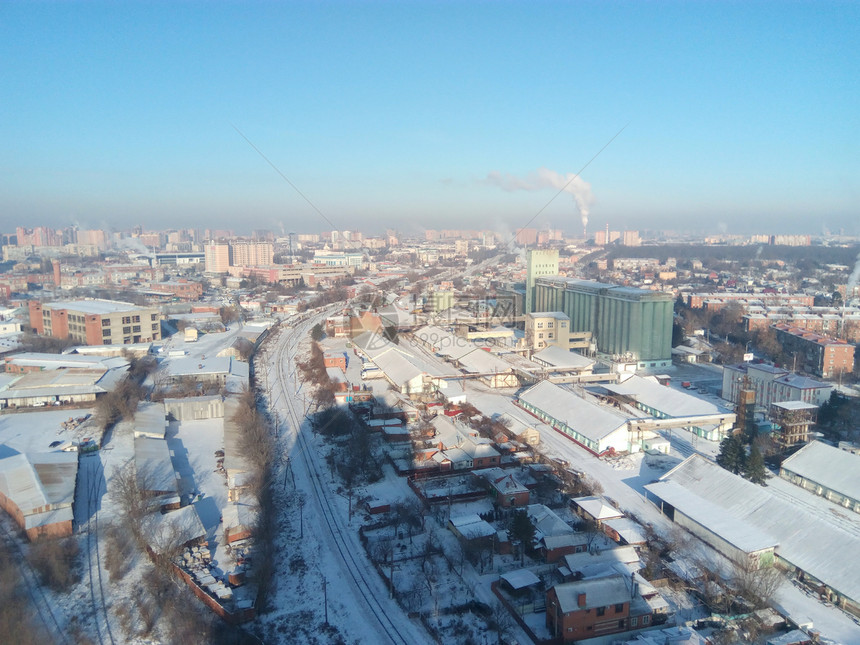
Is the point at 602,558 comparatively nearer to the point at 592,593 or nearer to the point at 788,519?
the point at 592,593

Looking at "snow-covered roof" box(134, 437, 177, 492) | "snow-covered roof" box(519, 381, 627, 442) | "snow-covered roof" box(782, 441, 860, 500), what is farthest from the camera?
"snow-covered roof" box(519, 381, 627, 442)

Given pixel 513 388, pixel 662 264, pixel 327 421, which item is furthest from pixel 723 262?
pixel 327 421

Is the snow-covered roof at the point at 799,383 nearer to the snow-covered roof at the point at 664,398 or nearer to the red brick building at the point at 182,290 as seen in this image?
the snow-covered roof at the point at 664,398

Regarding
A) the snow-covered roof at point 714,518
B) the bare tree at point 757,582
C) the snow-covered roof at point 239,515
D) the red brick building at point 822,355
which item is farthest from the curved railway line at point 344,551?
the red brick building at point 822,355

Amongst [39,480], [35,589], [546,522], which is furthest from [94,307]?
[546,522]

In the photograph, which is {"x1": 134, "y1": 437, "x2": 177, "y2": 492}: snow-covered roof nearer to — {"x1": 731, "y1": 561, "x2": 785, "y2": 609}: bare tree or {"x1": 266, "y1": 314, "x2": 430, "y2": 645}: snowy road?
{"x1": 266, "y1": 314, "x2": 430, "y2": 645}: snowy road

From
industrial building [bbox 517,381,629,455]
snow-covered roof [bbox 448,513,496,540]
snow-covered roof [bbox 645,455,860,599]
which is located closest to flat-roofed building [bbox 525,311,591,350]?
industrial building [bbox 517,381,629,455]
